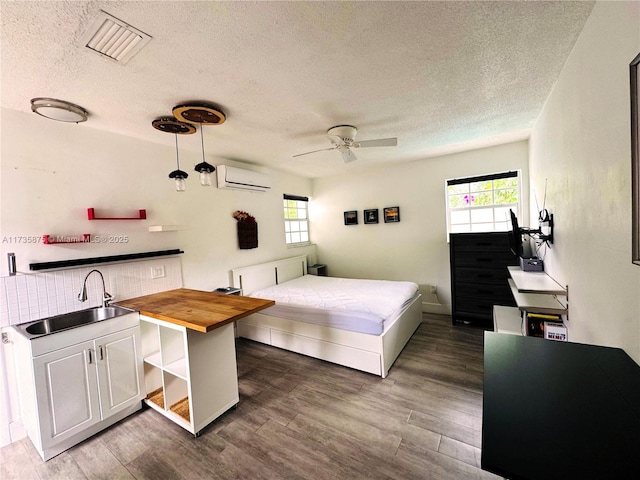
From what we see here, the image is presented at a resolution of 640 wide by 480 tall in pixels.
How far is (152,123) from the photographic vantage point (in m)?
2.35

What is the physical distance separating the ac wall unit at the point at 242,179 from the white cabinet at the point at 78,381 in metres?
1.98

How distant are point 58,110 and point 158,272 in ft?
5.22

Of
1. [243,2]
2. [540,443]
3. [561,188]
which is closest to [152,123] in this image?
[243,2]

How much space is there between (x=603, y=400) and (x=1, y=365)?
3432 mm

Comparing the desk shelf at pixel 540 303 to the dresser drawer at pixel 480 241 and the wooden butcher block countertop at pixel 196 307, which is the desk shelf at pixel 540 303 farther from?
the wooden butcher block countertop at pixel 196 307

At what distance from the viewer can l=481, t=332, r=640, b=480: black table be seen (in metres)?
0.56

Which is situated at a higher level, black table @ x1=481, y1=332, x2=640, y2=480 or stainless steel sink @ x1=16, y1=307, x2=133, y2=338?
black table @ x1=481, y1=332, x2=640, y2=480

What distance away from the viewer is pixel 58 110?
6.46ft

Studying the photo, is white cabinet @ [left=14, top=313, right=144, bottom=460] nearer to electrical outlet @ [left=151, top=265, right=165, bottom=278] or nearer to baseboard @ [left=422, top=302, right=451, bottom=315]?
electrical outlet @ [left=151, top=265, right=165, bottom=278]

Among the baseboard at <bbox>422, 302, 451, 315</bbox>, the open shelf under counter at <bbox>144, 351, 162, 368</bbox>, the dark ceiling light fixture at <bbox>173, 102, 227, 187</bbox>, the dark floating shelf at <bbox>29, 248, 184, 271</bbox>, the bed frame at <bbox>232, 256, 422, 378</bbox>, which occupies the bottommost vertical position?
Result: the baseboard at <bbox>422, 302, 451, 315</bbox>

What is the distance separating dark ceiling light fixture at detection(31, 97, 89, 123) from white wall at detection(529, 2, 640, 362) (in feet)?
10.5

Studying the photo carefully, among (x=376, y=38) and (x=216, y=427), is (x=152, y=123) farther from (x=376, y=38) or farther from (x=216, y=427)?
(x=216, y=427)

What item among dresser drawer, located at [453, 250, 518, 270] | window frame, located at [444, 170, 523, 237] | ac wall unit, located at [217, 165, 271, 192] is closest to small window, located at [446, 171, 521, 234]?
window frame, located at [444, 170, 523, 237]

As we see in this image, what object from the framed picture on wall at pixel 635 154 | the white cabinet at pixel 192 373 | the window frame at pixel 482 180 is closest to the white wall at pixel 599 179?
the framed picture on wall at pixel 635 154
